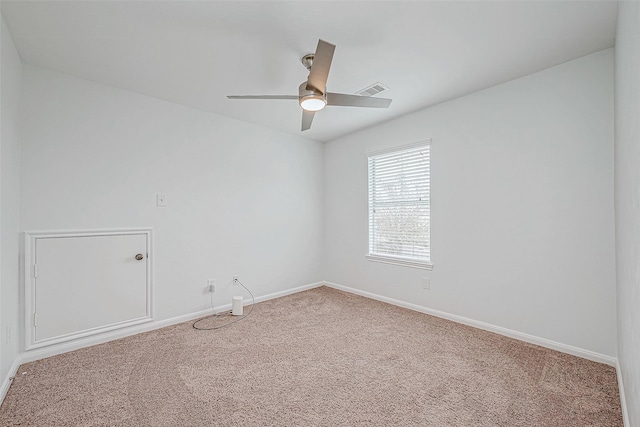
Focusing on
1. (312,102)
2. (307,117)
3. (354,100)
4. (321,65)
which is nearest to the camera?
(321,65)

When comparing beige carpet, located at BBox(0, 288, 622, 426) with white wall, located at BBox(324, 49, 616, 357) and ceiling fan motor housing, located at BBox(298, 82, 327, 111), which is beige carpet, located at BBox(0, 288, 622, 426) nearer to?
white wall, located at BBox(324, 49, 616, 357)

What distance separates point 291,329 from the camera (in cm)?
289

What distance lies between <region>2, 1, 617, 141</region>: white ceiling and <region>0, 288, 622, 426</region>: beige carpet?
238cm

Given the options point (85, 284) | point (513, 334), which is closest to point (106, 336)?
point (85, 284)

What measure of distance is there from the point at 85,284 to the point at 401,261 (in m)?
3.28

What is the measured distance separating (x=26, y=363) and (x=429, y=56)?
396 centimetres

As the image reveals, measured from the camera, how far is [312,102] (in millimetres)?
2053

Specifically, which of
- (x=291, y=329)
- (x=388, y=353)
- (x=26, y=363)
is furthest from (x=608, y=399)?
(x=26, y=363)

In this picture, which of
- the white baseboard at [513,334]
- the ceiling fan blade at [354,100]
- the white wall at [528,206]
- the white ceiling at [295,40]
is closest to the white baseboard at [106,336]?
the white baseboard at [513,334]

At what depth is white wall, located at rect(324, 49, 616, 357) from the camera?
2.19 metres

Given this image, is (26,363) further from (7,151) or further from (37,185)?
(7,151)

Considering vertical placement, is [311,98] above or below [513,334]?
above

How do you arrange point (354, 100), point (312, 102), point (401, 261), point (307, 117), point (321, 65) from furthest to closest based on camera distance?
point (401, 261)
point (307, 117)
point (354, 100)
point (312, 102)
point (321, 65)

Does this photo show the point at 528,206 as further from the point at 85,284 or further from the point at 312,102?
the point at 85,284
